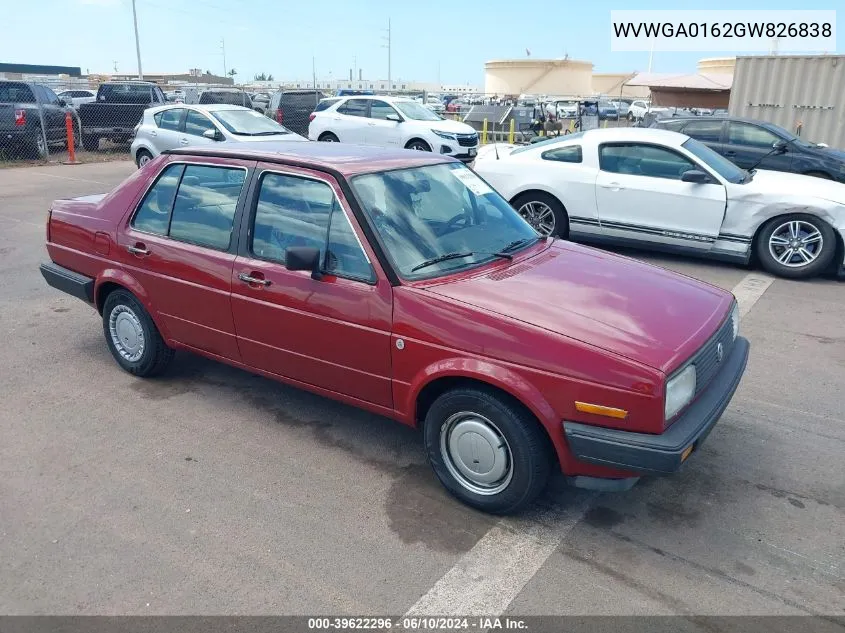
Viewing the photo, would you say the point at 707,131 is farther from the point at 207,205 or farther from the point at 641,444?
the point at 641,444

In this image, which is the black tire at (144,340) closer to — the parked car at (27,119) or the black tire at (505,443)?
the black tire at (505,443)

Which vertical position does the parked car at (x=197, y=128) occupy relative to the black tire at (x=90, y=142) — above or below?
above

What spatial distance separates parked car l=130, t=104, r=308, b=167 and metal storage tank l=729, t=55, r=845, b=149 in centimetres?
1066

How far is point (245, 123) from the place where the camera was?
13.4 m

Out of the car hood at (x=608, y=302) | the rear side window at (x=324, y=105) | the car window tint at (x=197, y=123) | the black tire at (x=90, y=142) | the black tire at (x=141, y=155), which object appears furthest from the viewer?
the rear side window at (x=324, y=105)

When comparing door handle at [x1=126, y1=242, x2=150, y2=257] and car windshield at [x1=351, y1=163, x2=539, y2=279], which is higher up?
car windshield at [x1=351, y1=163, x2=539, y2=279]

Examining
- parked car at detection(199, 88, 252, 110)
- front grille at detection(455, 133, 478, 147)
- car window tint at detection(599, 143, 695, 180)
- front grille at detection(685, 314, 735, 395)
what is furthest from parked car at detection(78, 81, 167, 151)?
front grille at detection(685, 314, 735, 395)

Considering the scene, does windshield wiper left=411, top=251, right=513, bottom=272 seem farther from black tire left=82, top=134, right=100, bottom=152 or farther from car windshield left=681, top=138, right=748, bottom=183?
black tire left=82, top=134, right=100, bottom=152

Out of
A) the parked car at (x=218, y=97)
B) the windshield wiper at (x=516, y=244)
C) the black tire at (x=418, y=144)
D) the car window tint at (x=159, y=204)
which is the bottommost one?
the black tire at (x=418, y=144)

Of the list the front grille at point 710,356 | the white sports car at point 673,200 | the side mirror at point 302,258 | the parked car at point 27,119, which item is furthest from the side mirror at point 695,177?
the parked car at point 27,119

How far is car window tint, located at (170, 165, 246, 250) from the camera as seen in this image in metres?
4.26

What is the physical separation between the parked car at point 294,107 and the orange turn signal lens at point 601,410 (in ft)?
67.3

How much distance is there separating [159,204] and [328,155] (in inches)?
50.8

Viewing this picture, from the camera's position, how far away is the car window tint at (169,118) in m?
13.7
